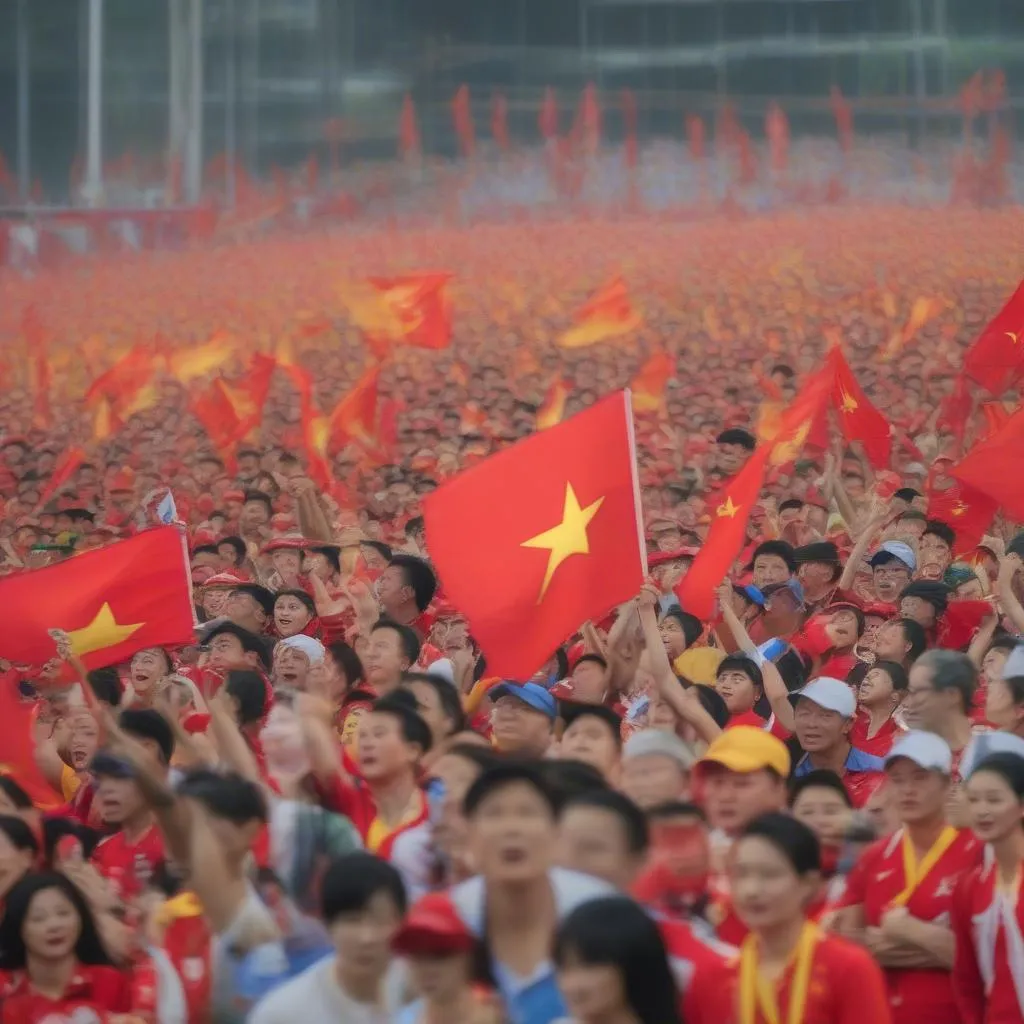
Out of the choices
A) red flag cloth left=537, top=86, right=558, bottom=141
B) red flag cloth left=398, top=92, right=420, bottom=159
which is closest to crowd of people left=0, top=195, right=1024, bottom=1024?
red flag cloth left=537, top=86, right=558, bottom=141

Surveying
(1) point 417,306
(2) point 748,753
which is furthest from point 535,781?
(1) point 417,306

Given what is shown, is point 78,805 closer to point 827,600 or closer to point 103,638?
point 103,638

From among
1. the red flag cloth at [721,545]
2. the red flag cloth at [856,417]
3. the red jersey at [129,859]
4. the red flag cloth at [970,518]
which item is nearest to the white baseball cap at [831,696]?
the red flag cloth at [721,545]

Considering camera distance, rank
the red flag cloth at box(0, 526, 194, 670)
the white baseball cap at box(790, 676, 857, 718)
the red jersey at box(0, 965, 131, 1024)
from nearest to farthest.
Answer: the red jersey at box(0, 965, 131, 1024), the white baseball cap at box(790, 676, 857, 718), the red flag cloth at box(0, 526, 194, 670)

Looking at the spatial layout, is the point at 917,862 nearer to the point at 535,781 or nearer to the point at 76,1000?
the point at 535,781

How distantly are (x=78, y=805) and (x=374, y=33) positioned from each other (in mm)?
14692

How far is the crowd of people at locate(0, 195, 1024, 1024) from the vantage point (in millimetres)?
3260

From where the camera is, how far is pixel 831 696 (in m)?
4.98

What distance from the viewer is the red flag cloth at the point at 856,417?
9703 millimetres

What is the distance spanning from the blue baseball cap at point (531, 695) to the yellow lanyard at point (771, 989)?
1.72 meters

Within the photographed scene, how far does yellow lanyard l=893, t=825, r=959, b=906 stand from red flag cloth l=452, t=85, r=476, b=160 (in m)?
15.6

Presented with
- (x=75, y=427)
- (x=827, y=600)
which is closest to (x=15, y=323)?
(x=75, y=427)

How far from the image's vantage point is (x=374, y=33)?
1927 centimetres

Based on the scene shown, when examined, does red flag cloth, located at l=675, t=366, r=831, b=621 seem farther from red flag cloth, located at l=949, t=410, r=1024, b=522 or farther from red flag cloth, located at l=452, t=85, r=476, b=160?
red flag cloth, located at l=452, t=85, r=476, b=160
